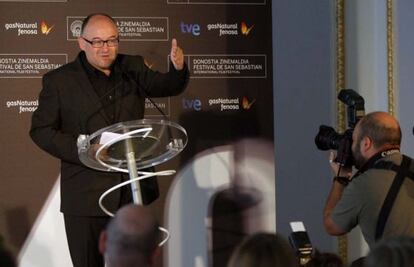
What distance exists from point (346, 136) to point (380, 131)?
0.24 meters

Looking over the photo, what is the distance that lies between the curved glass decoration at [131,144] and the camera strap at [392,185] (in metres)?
0.88

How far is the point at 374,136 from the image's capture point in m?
3.96

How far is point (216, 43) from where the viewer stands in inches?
213

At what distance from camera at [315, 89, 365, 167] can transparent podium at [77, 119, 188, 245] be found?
2.52 feet

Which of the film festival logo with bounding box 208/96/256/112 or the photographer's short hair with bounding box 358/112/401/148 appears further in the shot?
the film festival logo with bounding box 208/96/256/112

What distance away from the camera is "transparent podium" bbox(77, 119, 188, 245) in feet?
11.8

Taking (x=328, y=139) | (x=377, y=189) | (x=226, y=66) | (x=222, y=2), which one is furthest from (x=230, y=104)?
(x=377, y=189)

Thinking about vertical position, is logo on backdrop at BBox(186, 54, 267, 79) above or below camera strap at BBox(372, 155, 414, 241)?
above

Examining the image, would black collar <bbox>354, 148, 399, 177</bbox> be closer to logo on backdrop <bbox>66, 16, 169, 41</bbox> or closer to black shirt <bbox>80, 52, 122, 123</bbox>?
black shirt <bbox>80, 52, 122, 123</bbox>

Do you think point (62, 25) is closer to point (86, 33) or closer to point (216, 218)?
point (86, 33)

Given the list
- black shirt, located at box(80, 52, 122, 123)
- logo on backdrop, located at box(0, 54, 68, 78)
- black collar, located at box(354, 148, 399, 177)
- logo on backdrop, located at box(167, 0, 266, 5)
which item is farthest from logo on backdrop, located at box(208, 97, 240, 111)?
black collar, located at box(354, 148, 399, 177)

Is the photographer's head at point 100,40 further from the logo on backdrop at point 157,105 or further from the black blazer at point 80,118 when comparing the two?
the logo on backdrop at point 157,105

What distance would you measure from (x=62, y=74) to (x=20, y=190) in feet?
3.75

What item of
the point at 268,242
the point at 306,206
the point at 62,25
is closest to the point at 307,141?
the point at 306,206
